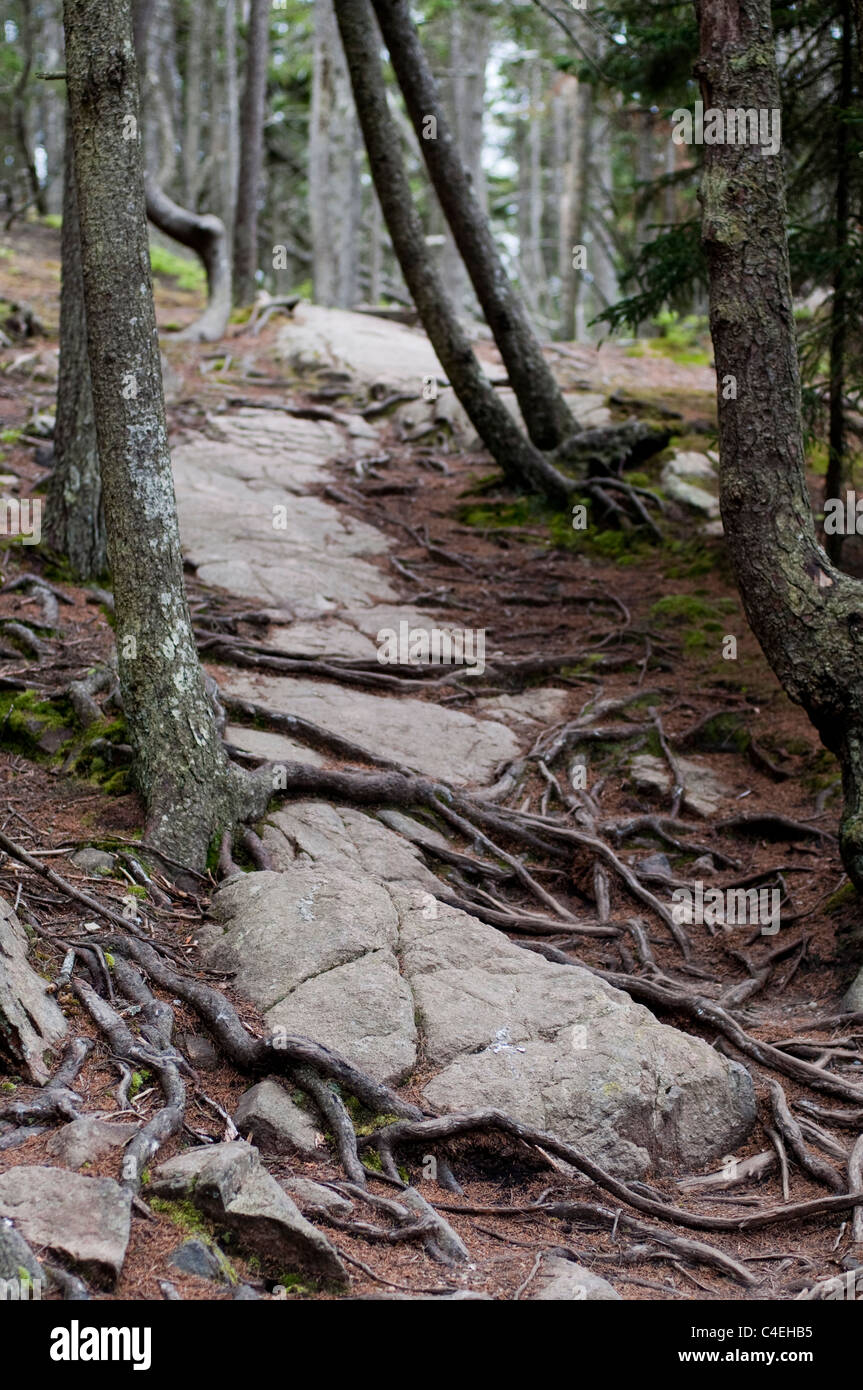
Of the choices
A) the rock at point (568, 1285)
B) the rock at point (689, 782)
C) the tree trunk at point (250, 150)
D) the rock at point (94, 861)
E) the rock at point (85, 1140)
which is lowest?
the rock at point (568, 1285)

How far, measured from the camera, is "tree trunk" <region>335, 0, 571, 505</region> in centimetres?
1163

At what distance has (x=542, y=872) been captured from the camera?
7.30 m

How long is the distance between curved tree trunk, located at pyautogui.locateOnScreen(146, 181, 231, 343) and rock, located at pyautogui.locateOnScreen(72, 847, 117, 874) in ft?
41.9

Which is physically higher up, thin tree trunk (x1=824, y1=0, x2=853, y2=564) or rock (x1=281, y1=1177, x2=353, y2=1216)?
thin tree trunk (x1=824, y1=0, x2=853, y2=564)

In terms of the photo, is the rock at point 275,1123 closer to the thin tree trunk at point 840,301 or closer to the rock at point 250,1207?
the rock at point 250,1207

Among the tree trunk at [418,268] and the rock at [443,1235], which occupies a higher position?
the tree trunk at [418,268]

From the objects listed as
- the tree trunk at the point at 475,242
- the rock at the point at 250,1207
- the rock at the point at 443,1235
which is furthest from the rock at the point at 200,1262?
the tree trunk at the point at 475,242

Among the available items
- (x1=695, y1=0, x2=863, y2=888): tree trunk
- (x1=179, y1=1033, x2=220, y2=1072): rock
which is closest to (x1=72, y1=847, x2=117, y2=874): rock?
(x1=179, y1=1033, x2=220, y2=1072): rock

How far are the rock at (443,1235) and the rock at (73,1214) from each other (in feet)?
3.45

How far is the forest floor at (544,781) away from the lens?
162 inches

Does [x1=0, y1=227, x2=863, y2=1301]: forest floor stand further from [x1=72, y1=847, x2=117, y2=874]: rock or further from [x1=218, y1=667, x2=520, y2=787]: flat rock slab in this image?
[x1=218, y1=667, x2=520, y2=787]: flat rock slab

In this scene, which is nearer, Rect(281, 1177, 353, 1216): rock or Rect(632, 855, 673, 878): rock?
Rect(281, 1177, 353, 1216): rock

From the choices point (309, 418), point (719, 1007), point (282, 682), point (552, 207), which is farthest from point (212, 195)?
point (719, 1007)

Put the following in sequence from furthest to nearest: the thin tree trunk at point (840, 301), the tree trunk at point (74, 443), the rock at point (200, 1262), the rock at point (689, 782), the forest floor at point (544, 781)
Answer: the thin tree trunk at point (840, 301) → the tree trunk at point (74, 443) → the rock at point (689, 782) → the forest floor at point (544, 781) → the rock at point (200, 1262)
